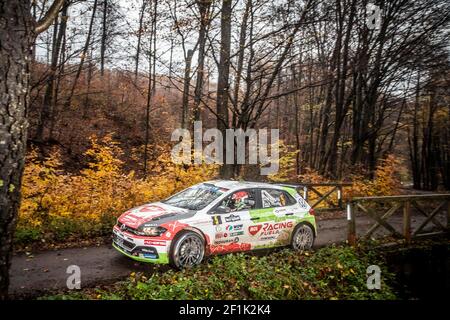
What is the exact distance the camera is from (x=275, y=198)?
8.29 m

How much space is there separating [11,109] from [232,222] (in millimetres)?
4930

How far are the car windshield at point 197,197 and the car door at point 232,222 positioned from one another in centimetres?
31

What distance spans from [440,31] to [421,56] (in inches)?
68.7

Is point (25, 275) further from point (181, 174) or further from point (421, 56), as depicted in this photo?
point (421, 56)

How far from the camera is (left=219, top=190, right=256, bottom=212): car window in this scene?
7.45 m

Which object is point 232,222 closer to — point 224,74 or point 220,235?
point 220,235

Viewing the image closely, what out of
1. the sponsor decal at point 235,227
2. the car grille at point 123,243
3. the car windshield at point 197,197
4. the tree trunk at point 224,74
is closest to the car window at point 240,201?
the car windshield at point 197,197

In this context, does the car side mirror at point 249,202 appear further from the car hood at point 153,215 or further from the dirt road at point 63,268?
the dirt road at point 63,268

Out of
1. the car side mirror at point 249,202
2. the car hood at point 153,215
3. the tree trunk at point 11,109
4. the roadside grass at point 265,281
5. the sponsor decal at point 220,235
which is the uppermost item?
the tree trunk at point 11,109

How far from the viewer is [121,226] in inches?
273

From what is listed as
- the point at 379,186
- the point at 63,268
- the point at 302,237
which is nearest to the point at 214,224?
the point at 302,237

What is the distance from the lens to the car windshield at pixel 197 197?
7393 millimetres

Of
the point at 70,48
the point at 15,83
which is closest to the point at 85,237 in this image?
the point at 15,83

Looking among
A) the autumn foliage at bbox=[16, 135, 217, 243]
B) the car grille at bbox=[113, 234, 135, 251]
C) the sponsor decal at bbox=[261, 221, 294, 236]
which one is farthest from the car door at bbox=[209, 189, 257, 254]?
the autumn foliage at bbox=[16, 135, 217, 243]
